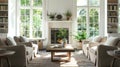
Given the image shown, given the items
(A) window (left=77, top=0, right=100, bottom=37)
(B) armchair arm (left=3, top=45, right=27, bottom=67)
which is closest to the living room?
(A) window (left=77, top=0, right=100, bottom=37)

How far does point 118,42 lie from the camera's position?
21.9ft

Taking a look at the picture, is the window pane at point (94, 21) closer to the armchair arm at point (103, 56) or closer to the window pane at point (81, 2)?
the window pane at point (81, 2)

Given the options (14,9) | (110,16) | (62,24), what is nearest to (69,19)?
(62,24)

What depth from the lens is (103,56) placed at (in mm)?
5941

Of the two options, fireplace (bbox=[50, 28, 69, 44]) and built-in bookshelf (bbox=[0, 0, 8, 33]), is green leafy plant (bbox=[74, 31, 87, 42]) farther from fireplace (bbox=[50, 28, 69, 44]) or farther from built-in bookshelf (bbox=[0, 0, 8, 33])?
built-in bookshelf (bbox=[0, 0, 8, 33])

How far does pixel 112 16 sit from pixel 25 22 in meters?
4.18

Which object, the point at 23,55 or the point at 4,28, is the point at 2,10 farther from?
the point at 23,55

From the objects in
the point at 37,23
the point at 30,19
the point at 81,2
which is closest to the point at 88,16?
the point at 81,2

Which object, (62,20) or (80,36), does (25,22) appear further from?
(80,36)

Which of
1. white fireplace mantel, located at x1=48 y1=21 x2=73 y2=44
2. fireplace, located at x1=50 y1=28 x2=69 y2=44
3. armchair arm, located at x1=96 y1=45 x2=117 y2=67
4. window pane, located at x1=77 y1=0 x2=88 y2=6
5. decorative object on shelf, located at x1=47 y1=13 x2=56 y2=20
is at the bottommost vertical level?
armchair arm, located at x1=96 y1=45 x2=117 y2=67

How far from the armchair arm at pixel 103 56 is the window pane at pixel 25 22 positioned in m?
5.96

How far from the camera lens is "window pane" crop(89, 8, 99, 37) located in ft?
36.8

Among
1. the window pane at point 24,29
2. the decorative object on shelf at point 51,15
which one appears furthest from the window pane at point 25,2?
the decorative object on shelf at point 51,15

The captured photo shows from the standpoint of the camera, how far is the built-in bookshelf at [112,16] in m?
10.5
